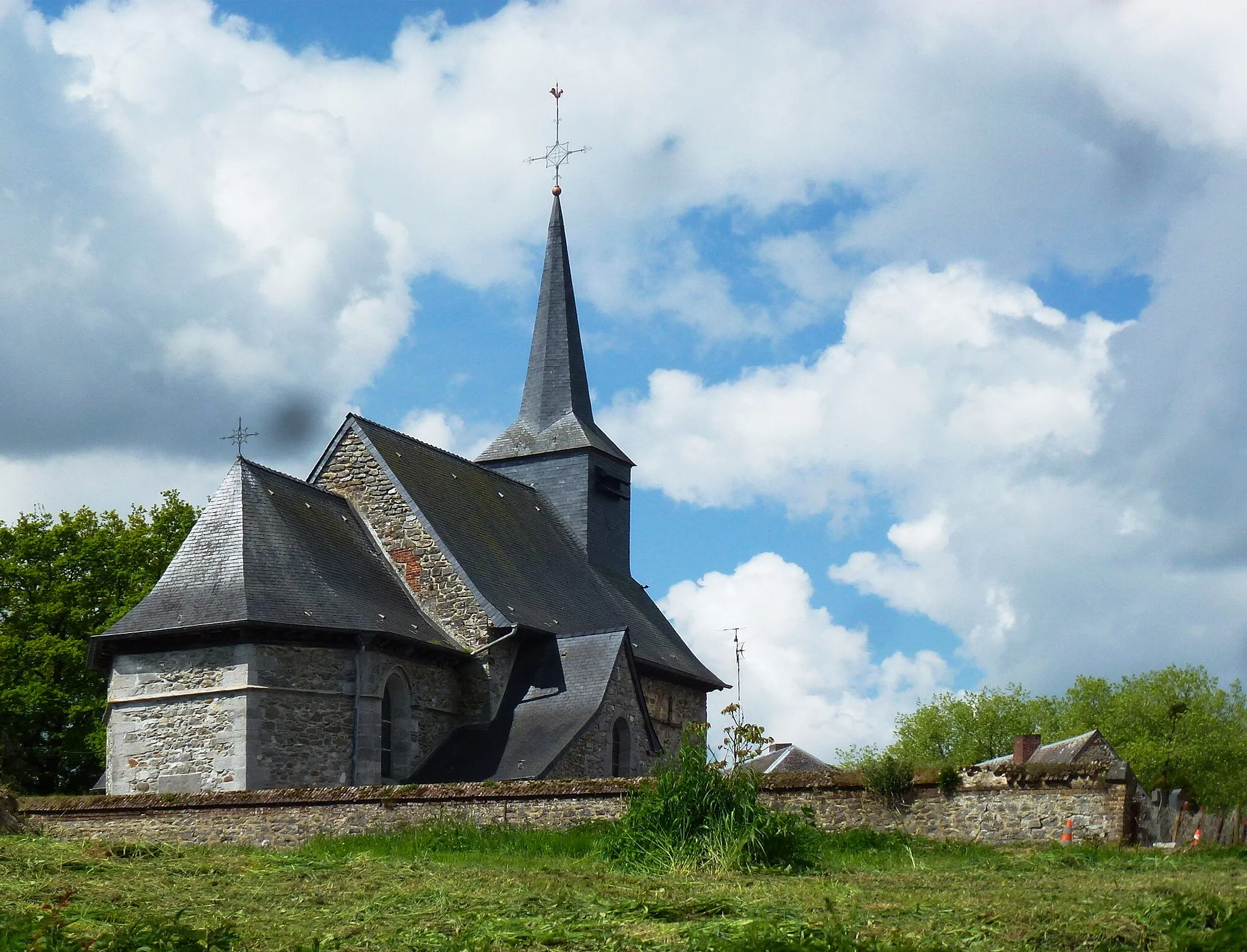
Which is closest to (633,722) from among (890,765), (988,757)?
(890,765)

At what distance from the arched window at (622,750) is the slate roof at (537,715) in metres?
0.79

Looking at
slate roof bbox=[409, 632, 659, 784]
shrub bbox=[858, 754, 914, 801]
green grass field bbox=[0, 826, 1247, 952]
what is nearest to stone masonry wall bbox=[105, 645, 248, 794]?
slate roof bbox=[409, 632, 659, 784]

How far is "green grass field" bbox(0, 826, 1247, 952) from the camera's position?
25.9ft

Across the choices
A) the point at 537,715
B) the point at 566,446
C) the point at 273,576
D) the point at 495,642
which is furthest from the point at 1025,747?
the point at 273,576

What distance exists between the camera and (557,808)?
16.3 m

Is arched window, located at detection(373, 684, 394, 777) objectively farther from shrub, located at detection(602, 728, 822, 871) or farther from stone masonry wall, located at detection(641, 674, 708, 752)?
shrub, located at detection(602, 728, 822, 871)

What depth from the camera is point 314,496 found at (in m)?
27.2

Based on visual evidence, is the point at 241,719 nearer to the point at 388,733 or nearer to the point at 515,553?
the point at 388,733

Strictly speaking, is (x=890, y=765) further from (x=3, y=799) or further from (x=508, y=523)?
(x=508, y=523)

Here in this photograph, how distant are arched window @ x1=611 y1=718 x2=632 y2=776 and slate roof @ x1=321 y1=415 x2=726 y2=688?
7.60 feet

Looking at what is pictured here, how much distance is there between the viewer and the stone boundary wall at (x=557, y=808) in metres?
15.0

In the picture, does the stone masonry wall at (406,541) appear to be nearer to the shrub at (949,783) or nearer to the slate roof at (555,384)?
the slate roof at (555,384)

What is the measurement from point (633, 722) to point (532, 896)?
55.7 ft

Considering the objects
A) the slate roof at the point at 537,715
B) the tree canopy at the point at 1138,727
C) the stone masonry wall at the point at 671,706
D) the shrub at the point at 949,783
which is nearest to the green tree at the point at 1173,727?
the tree canopy at the point at 1138,727
